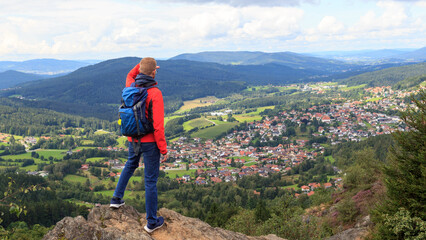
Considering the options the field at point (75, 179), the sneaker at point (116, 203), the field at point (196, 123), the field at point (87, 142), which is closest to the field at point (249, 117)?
the field at point (196, 123)

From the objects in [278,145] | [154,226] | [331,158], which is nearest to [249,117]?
[278,145]

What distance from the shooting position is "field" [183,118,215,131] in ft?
407

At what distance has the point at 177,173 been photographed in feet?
236

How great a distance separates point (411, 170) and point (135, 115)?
27.6 ft

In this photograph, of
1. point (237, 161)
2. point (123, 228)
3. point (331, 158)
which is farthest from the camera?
point (237, 161)

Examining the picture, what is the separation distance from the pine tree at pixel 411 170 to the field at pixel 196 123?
113321mm

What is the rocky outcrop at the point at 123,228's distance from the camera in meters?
5.54

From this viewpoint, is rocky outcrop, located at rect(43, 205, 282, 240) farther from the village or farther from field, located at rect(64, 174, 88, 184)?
field, located at rect(64, 174, 88, 184)

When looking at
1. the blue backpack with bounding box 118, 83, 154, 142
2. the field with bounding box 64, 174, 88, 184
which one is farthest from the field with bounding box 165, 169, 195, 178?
the blue backpack with bounding box 118, 83, 154, 142

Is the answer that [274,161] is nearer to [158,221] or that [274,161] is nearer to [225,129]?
[225,129]

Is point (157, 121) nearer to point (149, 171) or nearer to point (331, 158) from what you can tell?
point (149, 171)

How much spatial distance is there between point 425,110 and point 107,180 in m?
66.7

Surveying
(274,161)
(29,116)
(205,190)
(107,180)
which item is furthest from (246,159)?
(29,116)

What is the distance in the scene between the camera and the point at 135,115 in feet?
18.4
